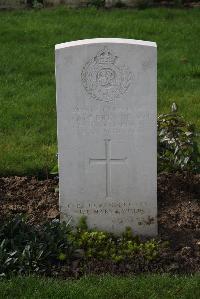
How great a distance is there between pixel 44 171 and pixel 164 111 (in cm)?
180

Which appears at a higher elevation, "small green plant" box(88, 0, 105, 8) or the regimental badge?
"small green plant" box(88, 0, 105, 8)

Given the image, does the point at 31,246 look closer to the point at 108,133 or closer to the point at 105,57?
the point at 108,133

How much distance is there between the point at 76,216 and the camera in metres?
5.67

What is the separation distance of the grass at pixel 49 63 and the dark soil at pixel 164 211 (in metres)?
0.45

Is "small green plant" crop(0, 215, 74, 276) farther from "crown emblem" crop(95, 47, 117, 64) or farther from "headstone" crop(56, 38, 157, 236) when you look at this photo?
"crown emblem" crop(95, 47, 117, 64)

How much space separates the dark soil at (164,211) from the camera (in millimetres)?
5246

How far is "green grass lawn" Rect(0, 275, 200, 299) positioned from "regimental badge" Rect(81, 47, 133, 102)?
4.00 ft

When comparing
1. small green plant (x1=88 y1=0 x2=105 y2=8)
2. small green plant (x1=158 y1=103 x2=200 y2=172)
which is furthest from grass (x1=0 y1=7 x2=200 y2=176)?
small green plant (x1=158 y1=103 x2=200 y2=172)

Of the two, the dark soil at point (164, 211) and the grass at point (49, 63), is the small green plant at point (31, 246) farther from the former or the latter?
the grass at point (49, 63)

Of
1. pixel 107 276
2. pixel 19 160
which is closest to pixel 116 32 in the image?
pixel 19 160

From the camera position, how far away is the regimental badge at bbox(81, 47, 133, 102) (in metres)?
5.37

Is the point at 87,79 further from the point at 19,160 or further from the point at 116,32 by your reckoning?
the point at 116,32

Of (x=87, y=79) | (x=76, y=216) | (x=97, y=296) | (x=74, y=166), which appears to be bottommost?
(x=97, y=296)

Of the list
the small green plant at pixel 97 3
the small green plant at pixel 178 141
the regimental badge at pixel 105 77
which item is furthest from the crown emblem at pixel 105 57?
the small green plant at pixel 97 3
